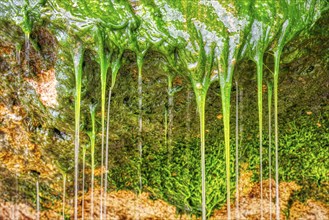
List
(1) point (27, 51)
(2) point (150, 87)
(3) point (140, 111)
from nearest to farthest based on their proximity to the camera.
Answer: (1) point (27, 51), (2) point (150, 87), (3) point (140, 111)

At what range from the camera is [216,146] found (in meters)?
4.07

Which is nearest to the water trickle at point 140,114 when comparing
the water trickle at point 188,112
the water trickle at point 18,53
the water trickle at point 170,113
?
the water trickle at point 170,113

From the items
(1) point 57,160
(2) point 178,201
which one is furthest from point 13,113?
(2) point 178,201

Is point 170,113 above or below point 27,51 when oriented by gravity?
below

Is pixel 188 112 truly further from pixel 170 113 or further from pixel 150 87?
pixel 150 87

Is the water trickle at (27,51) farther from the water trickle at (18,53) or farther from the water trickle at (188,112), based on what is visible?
the water trickle at (188,112)

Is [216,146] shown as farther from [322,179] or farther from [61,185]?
[61,185]

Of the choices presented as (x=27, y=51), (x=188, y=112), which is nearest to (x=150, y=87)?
(x=188, y=112)

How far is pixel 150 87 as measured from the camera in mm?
3398

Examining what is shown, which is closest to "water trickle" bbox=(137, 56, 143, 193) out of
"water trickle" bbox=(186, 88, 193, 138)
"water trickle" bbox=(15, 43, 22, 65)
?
"water trickle" bbox=(186, 88, 193, 138)

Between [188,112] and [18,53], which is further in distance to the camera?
[188,112]

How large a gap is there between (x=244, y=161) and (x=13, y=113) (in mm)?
2345

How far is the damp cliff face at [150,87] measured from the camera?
2793 millimetres

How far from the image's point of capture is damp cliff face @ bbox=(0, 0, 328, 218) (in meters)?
2.79
